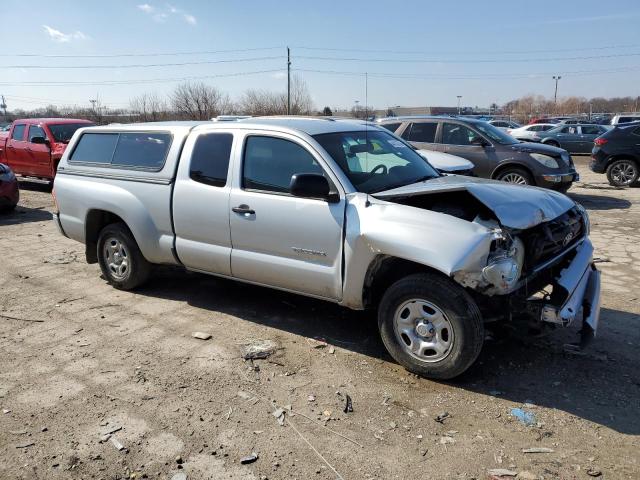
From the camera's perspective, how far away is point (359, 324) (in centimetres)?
497

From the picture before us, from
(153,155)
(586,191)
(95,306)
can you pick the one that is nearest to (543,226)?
(153,155)

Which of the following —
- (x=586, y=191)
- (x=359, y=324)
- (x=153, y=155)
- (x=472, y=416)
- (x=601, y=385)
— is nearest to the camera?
(x=472, y=416)

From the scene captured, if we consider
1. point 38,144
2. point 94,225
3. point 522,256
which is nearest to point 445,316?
point 522,256

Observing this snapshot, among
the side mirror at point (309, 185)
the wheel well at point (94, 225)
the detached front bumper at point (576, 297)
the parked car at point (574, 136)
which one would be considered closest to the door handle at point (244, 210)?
the side mirror at point (309, 185)

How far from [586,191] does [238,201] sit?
36.3 ft

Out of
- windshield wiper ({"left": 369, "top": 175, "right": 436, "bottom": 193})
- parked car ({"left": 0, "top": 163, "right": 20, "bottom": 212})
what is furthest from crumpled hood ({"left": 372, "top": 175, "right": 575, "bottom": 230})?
parked car ({"left": 0, "top": 163, "right": 20, "bottom": 212})

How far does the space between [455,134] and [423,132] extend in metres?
0.67

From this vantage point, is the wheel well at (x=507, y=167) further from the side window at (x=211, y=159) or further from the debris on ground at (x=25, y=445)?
the debris on ground at (x=25, y=445)

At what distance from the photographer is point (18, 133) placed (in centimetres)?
1405

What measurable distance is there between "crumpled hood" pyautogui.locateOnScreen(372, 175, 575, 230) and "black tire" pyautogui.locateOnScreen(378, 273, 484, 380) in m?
0.61

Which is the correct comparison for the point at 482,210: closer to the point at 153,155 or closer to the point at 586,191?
the point at 153,155

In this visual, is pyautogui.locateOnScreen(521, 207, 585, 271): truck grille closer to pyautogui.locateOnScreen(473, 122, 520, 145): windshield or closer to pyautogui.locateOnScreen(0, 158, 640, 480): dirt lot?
pyautogui.locateOnScreen(0, 158, 640, 480): dirt lot

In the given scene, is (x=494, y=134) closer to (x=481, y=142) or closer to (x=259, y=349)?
(x=481, y=142)

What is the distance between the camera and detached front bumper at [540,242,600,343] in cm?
357
